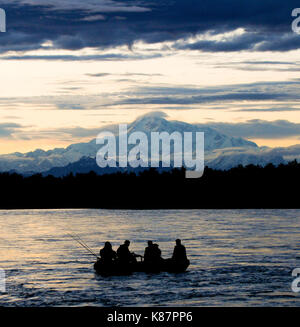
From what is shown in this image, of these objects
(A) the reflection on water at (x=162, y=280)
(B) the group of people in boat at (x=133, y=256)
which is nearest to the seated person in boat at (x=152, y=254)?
(B) the group of people in boat at (x=133, y=256)

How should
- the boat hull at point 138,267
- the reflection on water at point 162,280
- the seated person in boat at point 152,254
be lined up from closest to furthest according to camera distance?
the reflection on water at point 162,280, the seated person in boat at point 152,254, the boat hull at point 138,267

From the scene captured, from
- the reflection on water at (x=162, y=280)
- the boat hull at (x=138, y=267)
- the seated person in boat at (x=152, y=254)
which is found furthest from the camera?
the boat hull at (x=138, y=267)

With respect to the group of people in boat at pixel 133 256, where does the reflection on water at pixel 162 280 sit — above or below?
below

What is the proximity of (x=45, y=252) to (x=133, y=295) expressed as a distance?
93.4 feet

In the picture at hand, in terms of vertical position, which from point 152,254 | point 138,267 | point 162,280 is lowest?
point 162,280

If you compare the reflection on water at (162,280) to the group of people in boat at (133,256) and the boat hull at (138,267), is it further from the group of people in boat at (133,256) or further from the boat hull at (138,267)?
the group of people in boat at (133,256)

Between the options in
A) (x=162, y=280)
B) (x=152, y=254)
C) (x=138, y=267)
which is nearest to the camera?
(x=162, y=280)

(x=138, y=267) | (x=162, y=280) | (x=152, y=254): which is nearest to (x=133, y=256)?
(x=138, y=267)

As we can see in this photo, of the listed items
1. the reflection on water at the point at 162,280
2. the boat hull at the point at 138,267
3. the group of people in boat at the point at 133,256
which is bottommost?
the reflection on water at the point at 162,280

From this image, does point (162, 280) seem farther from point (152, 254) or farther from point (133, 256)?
point (133, 256)

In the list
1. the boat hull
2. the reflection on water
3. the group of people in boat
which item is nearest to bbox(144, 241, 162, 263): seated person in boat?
the group of people in boat

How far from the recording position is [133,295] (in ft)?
116
